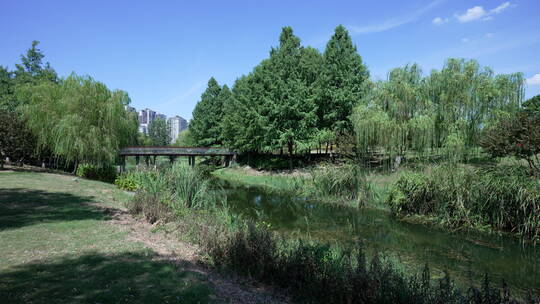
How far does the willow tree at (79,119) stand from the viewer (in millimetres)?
19312

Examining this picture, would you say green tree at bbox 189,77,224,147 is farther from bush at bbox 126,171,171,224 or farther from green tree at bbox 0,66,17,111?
bush at bbox 126,171,171,224

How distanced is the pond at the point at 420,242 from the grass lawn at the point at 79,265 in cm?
350

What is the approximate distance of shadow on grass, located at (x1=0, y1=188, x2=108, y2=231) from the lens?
828cm

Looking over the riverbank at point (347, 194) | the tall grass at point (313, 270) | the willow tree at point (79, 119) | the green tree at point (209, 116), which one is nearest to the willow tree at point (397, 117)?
the riverbank at point (347, 194)

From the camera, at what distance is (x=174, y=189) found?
1168 centimetres

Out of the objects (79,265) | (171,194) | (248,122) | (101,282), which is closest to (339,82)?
(248,122)

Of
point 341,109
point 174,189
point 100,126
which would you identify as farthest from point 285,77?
point 174,189

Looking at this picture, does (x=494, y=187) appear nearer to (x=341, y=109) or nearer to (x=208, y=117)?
(x=341, y=109)

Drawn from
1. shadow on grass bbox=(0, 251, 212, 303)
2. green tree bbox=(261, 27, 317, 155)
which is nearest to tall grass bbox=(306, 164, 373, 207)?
green tree bbox=(261, 27, 317, 155)

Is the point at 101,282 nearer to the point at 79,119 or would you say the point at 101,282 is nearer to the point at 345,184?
the point at 345,184

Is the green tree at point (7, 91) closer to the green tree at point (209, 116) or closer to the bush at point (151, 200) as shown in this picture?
the green tree at point (209, 116)

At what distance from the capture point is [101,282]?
484 centimetres

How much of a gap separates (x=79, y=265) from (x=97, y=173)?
55.0 feet

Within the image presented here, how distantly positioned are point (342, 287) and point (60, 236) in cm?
646
